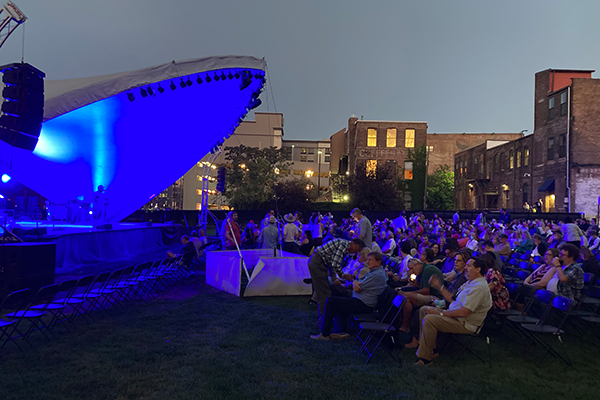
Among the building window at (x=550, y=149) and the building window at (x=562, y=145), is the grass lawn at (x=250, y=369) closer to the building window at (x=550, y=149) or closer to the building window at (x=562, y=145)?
the building window at (x=562, y=145)

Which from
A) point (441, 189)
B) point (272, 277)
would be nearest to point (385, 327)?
point (272, 277)

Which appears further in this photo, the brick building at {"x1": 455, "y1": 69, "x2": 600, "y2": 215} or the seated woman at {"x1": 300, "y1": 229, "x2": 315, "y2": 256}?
the brick building at {"x1": 455, "y1": 69, "x2": 600, "y2": 215}

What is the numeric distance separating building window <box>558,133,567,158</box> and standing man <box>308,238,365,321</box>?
30381 millimetres

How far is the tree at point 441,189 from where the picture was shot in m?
52.2

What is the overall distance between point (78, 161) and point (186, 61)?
6634 millimetres

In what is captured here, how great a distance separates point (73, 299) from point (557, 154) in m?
33.8

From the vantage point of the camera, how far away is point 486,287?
4.60 meters

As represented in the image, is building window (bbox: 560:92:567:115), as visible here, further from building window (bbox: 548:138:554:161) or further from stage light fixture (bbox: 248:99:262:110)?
stage light fixture (bbox: 248:99:262:110)

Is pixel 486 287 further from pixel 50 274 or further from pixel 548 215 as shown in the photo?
pixel 548 215

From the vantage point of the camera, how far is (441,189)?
176ft

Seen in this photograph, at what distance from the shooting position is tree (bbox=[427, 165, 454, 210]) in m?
52.2

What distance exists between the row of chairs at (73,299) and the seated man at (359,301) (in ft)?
11.8

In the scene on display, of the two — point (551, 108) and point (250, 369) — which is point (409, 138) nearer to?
point (551, 108)

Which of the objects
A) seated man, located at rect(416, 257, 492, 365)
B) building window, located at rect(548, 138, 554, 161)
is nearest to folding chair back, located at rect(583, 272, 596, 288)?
seated man, located at rect(416, 257, 492, 365)
